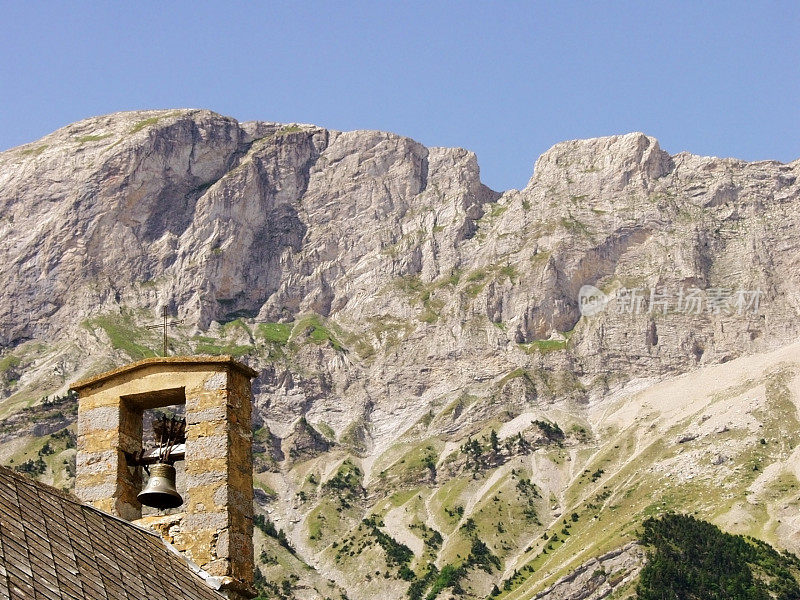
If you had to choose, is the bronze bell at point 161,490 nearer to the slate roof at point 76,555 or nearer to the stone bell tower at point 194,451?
the stone bell tower at point 194,451

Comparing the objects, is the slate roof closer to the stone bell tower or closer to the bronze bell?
the stone bell tower

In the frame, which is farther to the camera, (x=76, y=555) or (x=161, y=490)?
(x=161, y=490)

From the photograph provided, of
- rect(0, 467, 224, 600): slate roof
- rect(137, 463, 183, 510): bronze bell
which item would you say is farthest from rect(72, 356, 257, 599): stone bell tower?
rect(0, 467, 224, 600): slate roof

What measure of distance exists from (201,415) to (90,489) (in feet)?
7.70

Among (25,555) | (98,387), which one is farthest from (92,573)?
(98,387)

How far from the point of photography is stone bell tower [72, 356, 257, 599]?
66.8 ft

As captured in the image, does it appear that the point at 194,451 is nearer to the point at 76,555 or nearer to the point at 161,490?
the point at 161,490

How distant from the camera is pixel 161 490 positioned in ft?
72.0

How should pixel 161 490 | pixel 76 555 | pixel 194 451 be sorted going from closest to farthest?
pixel 76 555, pixel 194 451, pixel 161 490

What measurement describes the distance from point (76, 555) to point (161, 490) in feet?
17.8

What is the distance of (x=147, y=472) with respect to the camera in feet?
75.3

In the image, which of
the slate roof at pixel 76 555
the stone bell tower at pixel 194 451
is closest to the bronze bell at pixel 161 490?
the stone bell tower at pixel 194 451

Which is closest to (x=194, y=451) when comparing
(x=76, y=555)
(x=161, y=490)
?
(x=161, y=490)

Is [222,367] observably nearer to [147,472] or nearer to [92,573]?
[147,472]
